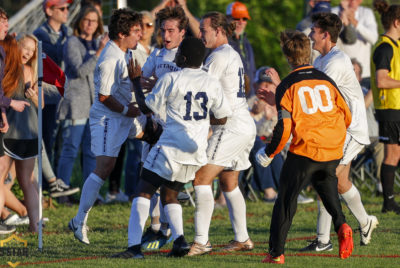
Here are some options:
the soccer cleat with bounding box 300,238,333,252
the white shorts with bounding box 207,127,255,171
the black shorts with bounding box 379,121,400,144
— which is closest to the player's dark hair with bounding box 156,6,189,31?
the white shorts with bounding box 207,127,255,171

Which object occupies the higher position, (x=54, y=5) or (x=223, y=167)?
(x=54, y=5)

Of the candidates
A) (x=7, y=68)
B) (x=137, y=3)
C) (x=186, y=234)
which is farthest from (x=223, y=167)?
(x=137, y=3)

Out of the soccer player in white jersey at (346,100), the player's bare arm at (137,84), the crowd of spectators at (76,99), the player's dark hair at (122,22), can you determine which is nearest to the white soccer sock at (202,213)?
the player's bare arm at (137,84)

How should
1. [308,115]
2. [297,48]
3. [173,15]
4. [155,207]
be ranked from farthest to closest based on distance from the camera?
1. [155,207]
2. [173,15]
3. [297,48]
4. [308,115]

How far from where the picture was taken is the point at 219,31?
9172 mm

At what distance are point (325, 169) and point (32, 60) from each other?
4030 mm

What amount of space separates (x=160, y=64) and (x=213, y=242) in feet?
6.39

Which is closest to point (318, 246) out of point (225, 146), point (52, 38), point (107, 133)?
point (225, 146)

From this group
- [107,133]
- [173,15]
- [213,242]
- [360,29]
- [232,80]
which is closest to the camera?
[232,80]

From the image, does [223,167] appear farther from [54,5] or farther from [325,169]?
[54,5]

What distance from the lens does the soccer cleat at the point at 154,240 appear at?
945cm

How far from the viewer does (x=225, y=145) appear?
8922 mm

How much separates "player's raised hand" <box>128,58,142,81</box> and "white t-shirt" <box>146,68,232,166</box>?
93cm

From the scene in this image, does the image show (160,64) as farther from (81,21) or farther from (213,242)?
(81,21)
